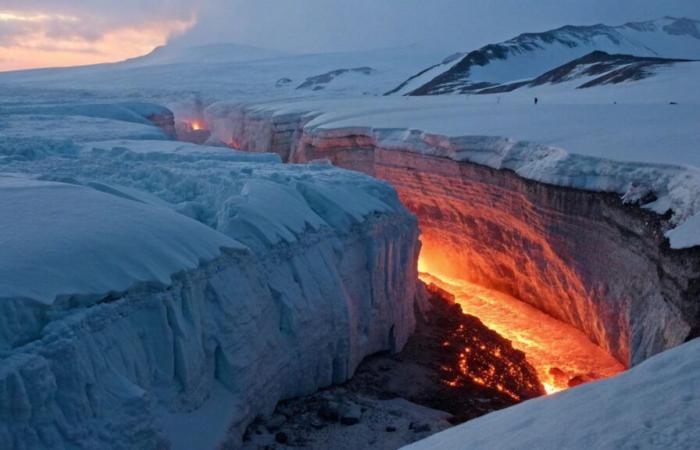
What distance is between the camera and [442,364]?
8750 mm

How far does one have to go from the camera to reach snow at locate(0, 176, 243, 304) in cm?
442

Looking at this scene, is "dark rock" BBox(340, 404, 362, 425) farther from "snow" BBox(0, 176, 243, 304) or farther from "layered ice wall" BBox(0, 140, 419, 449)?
"snow" BBox(0, 176, 243, 304)

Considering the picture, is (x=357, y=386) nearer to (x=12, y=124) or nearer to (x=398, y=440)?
(x=398, y=440)

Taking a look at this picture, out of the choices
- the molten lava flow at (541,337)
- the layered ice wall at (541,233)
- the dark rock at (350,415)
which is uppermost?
the layered ice wall at (541,233)

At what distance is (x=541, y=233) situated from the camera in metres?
10.2

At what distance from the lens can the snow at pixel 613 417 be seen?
2.70m

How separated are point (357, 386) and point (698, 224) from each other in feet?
13.3

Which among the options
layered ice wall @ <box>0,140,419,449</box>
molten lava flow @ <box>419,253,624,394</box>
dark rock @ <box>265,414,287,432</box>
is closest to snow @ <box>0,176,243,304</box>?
layered ice wall @ <box>0,140,419,449</box>

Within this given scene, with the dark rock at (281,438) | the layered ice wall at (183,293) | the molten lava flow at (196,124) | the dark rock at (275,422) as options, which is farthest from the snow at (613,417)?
the molten lava flow at (196,124)

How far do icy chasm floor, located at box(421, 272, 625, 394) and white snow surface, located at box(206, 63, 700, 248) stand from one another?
2.46m

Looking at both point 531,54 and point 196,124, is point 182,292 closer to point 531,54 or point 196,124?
point 196,124

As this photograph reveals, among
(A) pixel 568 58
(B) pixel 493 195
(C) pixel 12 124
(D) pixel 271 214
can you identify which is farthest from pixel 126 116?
(A) pixel 568 58

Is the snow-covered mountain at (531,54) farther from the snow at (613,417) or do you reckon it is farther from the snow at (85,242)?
the snow at (613,417)

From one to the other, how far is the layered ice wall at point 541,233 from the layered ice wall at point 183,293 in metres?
2.24
